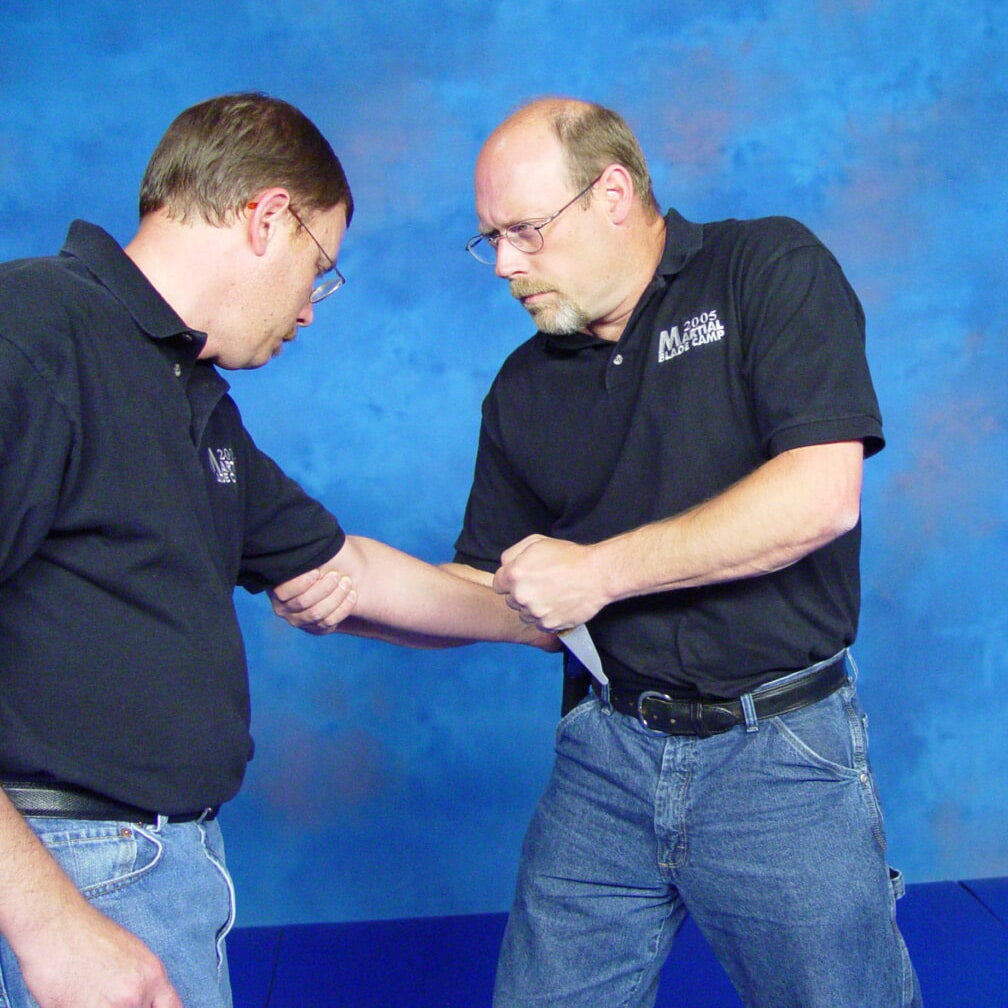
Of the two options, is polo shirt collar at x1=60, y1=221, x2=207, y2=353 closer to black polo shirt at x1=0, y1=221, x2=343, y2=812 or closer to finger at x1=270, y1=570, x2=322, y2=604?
black polo shirt at x1=0, y1=221, x2=343, y2=812

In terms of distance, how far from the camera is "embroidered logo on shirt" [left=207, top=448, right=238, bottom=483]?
1726 millimetres

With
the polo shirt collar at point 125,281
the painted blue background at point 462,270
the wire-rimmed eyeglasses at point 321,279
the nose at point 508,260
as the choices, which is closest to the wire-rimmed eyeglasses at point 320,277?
the wire-rimmed eyeglasses at point 321,279

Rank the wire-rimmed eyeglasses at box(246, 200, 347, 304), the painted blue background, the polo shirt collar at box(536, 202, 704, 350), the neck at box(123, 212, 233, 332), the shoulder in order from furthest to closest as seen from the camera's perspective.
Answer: the painted blue background
the polo shirt collar at box(536, 202, 704, 350)
the shoulder
the wire-rimmed eyeglasses at box(246, 200, 347, 304)
the neck at box(123, 212, 233, 332)

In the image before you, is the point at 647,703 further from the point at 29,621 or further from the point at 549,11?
the point at 549,11

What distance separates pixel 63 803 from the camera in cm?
142

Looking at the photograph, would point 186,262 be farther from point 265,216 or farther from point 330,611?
point 330,611

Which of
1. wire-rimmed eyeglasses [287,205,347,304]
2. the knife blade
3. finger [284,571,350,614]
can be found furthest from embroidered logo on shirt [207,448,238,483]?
the knife blade

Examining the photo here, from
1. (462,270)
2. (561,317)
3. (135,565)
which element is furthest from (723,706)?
(462,270)

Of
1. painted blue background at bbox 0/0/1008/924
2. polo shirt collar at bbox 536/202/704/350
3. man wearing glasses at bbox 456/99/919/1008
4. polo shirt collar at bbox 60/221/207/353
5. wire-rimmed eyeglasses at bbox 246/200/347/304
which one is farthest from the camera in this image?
painted blue background at bbox 0/0/1008/924

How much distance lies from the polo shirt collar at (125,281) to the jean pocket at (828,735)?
1.06m

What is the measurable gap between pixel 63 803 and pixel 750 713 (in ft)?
3.31

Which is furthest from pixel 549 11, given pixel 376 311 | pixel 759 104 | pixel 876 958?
pixel 876 958

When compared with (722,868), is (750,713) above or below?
above

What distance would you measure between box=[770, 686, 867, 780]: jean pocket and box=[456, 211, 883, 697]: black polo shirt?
78mm
